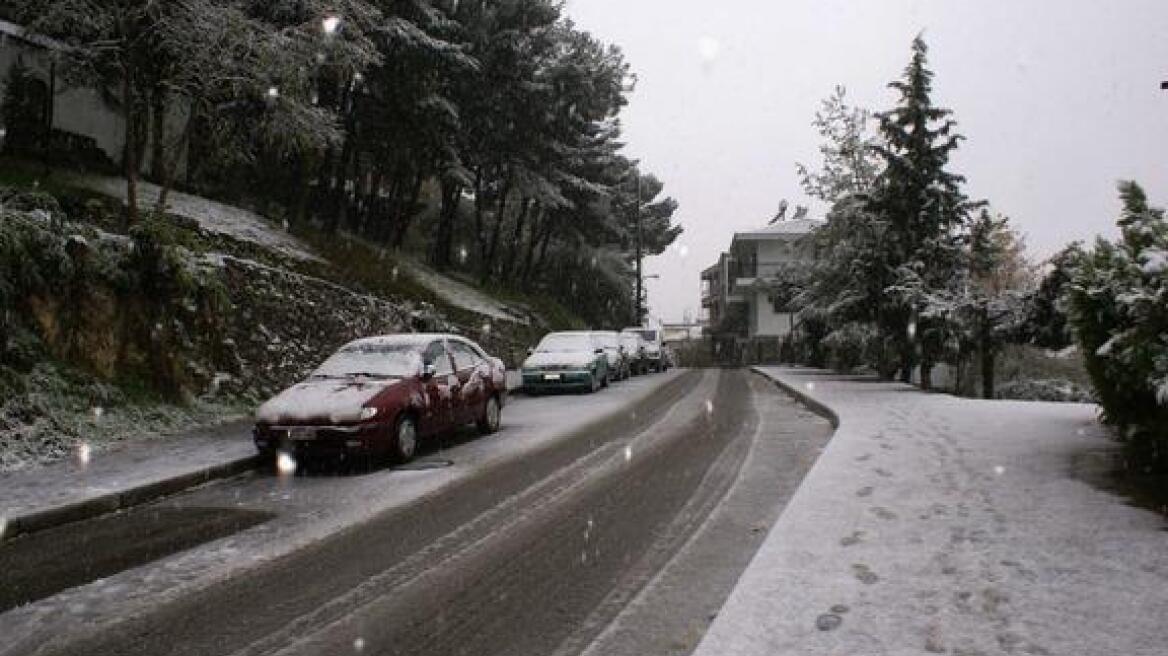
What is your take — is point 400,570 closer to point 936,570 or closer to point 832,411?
point 936,570

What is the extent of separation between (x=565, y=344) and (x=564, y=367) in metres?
1.60

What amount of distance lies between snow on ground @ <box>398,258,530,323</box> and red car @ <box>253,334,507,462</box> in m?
15.2

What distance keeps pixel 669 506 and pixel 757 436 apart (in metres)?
5.19

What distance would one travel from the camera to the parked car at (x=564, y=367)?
2073cm

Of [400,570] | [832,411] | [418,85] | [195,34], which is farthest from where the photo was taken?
[418,85]

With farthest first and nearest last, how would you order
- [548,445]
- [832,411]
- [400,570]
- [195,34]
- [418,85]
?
[418,85] < [832,411] < [195,34] < [548,445] < [400,570]

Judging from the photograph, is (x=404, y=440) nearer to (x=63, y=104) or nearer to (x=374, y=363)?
(x=374, y=363)

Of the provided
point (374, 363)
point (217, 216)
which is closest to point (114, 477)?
point (374, 363)

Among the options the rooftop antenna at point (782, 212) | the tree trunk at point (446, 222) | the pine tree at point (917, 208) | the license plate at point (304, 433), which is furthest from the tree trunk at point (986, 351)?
the rooftop antenna at point (782, 212)

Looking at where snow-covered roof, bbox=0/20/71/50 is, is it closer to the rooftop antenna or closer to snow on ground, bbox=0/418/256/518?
snow on ground, bbox=0/418/256/518

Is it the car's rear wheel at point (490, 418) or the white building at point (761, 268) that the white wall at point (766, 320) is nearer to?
the white building at point (761, 268)

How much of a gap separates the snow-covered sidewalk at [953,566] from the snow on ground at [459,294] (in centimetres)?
2096

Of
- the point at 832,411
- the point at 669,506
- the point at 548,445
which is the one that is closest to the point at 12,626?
the point at 669,506

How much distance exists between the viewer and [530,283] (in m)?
46.7
